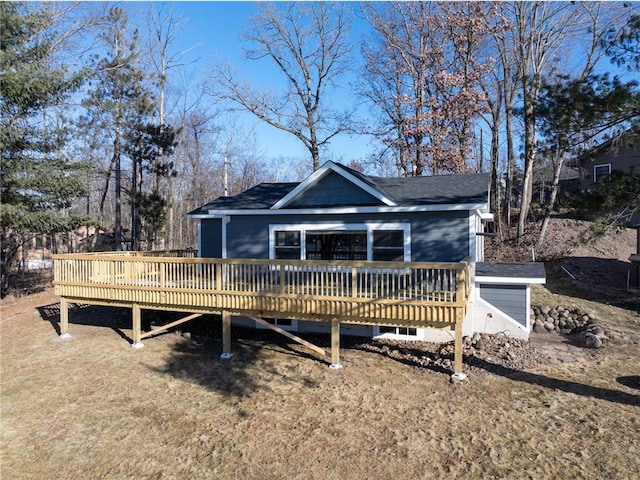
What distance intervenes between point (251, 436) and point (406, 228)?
5.78m

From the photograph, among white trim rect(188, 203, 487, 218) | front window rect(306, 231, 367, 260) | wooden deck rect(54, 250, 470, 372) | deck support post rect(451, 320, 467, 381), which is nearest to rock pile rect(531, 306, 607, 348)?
wooden deck rect(54, 250, 470, 372)

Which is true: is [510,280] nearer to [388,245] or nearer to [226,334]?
[388,245]

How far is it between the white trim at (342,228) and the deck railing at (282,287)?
72cm

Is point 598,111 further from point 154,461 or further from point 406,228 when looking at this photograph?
point 154,461

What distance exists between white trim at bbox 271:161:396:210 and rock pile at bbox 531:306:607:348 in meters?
5.70

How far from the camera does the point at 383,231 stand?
9.55m

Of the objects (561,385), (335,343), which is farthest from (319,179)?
(561,385)

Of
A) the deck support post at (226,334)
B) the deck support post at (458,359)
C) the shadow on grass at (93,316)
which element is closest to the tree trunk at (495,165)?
the deck support post at (458,359)

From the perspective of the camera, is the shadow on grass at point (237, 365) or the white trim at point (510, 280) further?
the white trim at point (510, 280)

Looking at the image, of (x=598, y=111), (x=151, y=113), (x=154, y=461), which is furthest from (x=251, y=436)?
(x=151, y=113)

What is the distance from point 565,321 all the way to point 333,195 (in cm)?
735

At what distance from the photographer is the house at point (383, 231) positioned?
9078mm

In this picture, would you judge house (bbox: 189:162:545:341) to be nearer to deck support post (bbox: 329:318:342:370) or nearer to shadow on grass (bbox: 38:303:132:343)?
deck support post (bbox: 329:318:342:370)

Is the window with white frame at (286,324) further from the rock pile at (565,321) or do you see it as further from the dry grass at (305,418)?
the rock pile at (565,321)
